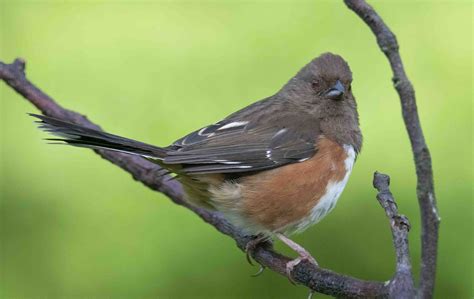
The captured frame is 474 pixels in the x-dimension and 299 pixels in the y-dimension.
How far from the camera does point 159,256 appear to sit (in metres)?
5.14

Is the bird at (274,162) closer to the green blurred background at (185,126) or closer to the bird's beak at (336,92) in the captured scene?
the bird's beak at (336,92)

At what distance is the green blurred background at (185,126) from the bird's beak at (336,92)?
3.46ft

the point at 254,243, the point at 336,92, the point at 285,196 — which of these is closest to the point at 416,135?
the point at 285,196

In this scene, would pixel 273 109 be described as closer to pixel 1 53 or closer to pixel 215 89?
pixel 215 89

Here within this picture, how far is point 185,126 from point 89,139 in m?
2.33

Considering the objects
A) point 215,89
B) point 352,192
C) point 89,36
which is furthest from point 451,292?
point 89,36

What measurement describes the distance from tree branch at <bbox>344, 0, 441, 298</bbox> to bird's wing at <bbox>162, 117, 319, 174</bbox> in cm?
188

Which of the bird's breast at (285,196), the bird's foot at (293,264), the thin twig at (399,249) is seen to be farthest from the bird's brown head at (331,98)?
the thin twig at (399,249)

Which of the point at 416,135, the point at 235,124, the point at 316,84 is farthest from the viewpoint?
the point at 316,84

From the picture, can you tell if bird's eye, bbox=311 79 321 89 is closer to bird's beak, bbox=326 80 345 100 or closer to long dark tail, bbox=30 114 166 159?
bird's beak, bbox=326 80 345 100

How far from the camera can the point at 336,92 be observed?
4234 mm

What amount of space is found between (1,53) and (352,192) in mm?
3057

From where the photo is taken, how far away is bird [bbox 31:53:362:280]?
385 cm

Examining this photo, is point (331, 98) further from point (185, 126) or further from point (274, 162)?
point (185, 126)
